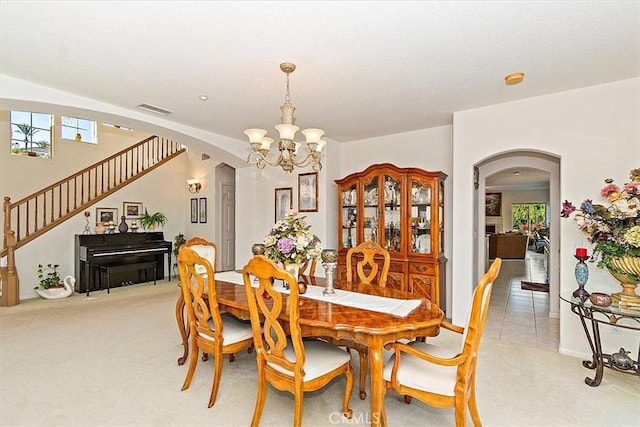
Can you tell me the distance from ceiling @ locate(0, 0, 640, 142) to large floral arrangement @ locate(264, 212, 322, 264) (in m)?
1.35

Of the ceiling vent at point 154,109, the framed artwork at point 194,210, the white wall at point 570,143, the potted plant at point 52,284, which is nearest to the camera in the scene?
the white wall at point 570,143

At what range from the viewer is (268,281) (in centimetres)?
196

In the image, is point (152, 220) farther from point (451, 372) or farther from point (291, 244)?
point (451, 372)

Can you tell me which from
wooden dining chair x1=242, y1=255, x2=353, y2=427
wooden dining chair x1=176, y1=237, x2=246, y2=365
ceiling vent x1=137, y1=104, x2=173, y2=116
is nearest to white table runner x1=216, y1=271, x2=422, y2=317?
wooden dining chair x1=242, y1=255, x2=353, y2=427

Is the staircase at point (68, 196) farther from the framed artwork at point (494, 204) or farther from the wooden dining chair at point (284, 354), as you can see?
the framed artwork at point (494, 204)

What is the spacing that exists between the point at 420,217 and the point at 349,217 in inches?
43.7

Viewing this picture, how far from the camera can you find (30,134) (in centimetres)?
627

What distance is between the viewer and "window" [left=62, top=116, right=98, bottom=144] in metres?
6.81

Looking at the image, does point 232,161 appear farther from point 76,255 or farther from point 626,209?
point 626,209

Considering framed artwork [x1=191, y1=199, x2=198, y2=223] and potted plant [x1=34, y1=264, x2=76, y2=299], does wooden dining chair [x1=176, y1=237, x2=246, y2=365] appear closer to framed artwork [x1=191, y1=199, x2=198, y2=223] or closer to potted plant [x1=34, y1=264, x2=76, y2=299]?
potted plant [x1=34, y1=264, x2=76, y2=299]

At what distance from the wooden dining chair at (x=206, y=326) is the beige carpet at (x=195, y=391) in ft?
0.88

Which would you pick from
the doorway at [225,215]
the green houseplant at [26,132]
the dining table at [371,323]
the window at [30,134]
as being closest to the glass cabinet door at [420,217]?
the dining table at [371,323]

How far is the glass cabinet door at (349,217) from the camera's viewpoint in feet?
16.3

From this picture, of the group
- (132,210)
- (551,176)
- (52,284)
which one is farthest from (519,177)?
(52,284)
